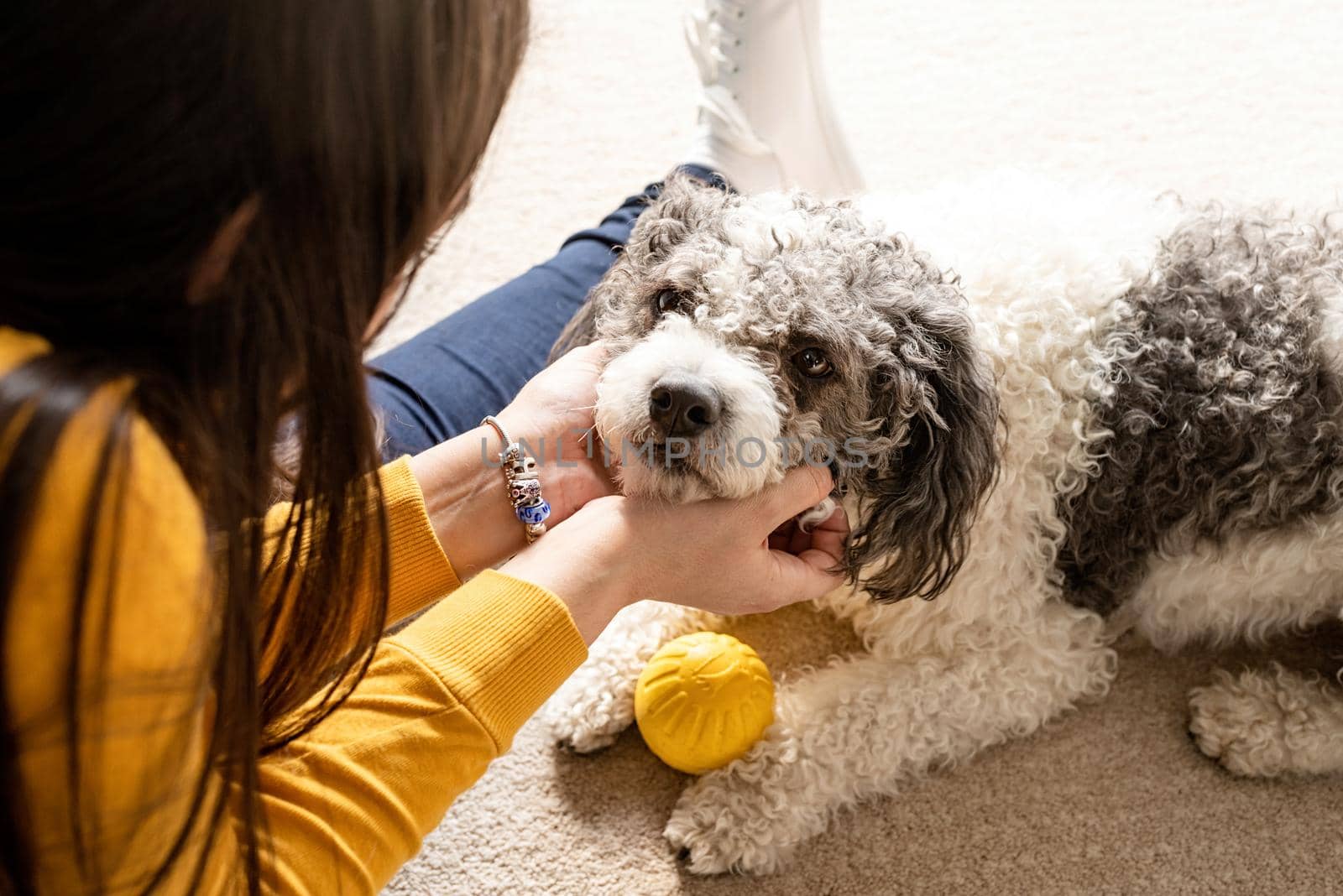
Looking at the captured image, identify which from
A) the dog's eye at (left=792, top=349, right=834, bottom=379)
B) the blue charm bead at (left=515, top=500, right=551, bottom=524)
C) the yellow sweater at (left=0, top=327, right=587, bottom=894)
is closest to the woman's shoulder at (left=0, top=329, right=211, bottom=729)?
the yellow sweater at (left=0, top=327, right=587, bottom=894)

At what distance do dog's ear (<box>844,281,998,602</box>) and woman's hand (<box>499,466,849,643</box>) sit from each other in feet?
0.31

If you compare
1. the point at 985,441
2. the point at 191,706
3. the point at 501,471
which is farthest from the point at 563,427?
the point at 191,706

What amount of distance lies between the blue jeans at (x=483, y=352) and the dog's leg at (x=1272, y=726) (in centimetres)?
118

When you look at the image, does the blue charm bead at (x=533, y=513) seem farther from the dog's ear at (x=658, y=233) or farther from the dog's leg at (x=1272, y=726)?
the dog's leg at (x=1272, y=726)

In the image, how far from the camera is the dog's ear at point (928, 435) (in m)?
1.20

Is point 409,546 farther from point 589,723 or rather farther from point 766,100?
point 766,100

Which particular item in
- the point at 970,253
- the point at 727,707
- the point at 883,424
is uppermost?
the point at 970,253

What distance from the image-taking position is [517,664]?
1033 mm

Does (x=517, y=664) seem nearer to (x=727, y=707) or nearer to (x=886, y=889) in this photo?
(x=727, y=707)

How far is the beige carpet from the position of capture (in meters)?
1.42

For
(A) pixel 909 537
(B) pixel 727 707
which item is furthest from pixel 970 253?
(B) pixel 727 707

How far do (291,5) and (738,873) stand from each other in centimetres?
119

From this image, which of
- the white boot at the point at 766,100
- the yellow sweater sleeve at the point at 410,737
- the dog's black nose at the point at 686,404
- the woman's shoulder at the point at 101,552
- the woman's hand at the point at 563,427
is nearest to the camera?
the woman's shoulder at the point at 101,552

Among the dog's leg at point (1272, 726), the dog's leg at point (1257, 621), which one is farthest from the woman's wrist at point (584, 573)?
the dog's leg at point (1272, 726)
